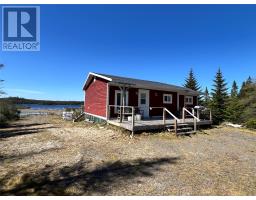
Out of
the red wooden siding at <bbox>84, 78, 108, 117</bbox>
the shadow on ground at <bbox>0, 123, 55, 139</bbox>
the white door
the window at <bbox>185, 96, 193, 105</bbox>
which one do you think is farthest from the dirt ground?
the window at <bbox>185, 96, 193, 105</bbox>

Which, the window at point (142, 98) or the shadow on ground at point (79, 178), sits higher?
the window at point (142, 98)

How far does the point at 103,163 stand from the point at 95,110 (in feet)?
35.8

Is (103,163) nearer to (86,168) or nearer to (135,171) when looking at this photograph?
(86,168)

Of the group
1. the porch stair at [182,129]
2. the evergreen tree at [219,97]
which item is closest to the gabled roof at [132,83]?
the porch stair at [182,129]

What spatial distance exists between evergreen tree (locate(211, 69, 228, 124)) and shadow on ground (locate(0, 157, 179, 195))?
27518 millimetres

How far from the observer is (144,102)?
16516 millimetres

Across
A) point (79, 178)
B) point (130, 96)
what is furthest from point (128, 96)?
point (79, 178)

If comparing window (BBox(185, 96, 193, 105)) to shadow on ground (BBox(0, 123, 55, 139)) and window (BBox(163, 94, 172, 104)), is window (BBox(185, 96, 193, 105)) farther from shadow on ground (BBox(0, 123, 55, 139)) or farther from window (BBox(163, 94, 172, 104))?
shadow on ground (BBox(0, 123, 55, 139))

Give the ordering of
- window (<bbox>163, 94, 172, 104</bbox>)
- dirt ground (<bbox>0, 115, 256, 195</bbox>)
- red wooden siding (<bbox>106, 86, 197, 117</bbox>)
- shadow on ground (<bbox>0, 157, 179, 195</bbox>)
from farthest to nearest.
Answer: window (<bbox>163, 94, 172, 104</bbox>), red wooden siding (<bbox>106, 86, 197, 117</bbox>), dirt ground (<bbox>0, 115, 256, 195</bbox>), shadow on ground (<bbox>0, 157, 179, 195</bbox>)

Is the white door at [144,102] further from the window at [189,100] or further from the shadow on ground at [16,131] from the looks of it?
the shadow on ground at [16,131]

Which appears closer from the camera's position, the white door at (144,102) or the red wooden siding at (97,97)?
the red wooden siding at (97,97)

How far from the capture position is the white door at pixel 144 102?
1624cm

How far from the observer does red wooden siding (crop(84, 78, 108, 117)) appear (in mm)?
15106

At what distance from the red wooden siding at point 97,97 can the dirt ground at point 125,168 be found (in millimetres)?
6008
